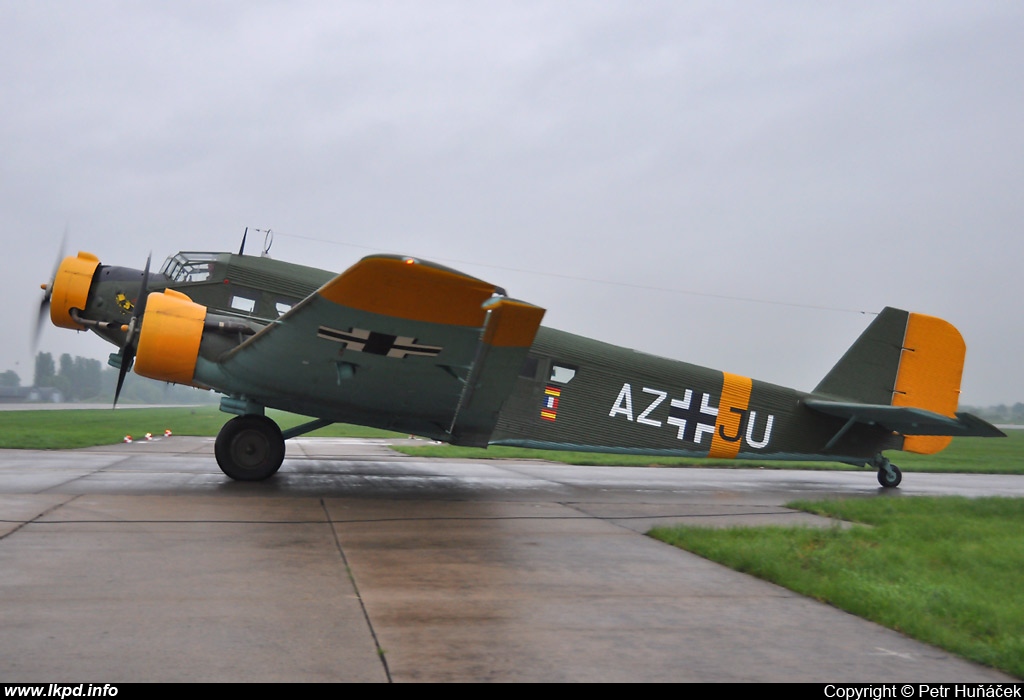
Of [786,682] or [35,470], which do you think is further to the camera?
[35,470]

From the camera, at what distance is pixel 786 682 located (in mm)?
3227

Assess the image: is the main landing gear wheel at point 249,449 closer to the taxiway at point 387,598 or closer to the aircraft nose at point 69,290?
the taxiway at point 387,598

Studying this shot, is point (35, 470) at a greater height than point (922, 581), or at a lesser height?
lesser

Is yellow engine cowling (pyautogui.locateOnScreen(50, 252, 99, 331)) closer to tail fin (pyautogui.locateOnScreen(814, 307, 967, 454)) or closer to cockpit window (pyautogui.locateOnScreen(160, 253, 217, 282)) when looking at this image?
cockpit window (pyautogui.locateOnScreen(160, 253, 217, 282))

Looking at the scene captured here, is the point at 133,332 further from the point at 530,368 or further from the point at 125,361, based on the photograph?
the point at 530,368

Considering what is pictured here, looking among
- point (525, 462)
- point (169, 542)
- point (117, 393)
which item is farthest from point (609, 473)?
point (169, 542)

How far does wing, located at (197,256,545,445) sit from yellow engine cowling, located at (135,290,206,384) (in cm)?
24

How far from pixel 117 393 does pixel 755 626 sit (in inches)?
336

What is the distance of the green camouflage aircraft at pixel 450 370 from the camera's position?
8.03 m

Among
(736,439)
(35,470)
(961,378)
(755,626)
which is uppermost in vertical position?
(961,378)

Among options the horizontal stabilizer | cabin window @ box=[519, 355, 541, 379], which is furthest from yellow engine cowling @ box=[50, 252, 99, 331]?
the horizontal stabilizer
